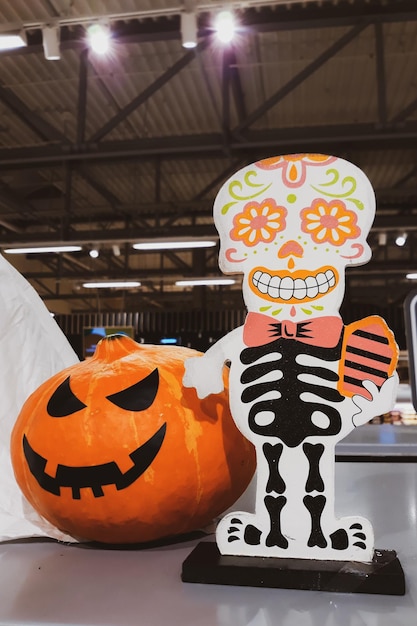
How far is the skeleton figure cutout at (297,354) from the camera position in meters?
0.77

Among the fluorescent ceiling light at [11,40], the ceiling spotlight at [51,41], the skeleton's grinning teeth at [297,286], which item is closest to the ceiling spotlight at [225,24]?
the ceiling spotlight at [51,41]

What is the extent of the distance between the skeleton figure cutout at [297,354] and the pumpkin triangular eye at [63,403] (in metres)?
0.18

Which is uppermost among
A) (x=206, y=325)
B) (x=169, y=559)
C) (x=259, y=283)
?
(x=206, y=325)

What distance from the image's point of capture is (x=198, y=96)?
273 inches

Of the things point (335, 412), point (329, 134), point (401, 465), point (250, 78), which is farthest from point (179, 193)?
point (335, 412)

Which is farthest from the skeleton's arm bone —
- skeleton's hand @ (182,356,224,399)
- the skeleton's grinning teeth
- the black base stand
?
the black base stand

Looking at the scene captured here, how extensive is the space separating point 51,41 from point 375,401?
4.67 meters

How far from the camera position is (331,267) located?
841 mm

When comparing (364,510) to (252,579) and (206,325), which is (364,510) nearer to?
(252,579)

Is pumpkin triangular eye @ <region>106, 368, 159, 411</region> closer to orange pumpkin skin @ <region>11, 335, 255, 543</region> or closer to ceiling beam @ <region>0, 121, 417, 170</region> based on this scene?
orange pumpkin skin @ <region>11, 335, 255, 543</region>

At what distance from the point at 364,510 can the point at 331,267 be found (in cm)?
47

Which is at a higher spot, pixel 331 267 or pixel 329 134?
pixel 329 134

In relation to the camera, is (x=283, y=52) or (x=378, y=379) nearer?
(x=378, y=379)

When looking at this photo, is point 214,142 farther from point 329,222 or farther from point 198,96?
point 329,222
